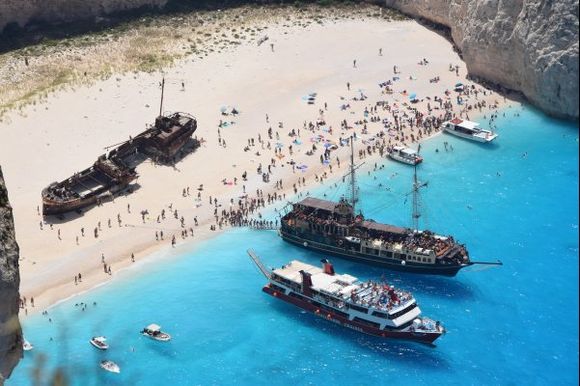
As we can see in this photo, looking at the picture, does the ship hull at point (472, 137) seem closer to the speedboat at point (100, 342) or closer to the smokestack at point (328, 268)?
the smokestack at point (328, 268)

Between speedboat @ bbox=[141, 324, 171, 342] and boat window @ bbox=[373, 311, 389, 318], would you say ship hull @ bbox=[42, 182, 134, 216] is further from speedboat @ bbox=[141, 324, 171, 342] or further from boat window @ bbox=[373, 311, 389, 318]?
boat window @ bbox=[373, 311, 389, 318]

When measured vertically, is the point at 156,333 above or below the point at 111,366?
above

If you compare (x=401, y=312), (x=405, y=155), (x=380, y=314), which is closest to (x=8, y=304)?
(x=380, y=314)

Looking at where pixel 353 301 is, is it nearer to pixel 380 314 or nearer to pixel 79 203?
pixel 380 314

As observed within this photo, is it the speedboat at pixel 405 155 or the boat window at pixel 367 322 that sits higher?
the speedboat at pixel 405 155

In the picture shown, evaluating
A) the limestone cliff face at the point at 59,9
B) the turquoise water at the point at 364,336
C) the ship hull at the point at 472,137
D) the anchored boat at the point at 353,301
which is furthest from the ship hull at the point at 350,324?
the limestone cliff face at the point at 59,9

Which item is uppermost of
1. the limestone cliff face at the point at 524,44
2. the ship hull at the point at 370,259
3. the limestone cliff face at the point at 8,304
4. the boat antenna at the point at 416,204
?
the limestone cliff face at the point at 8,304
